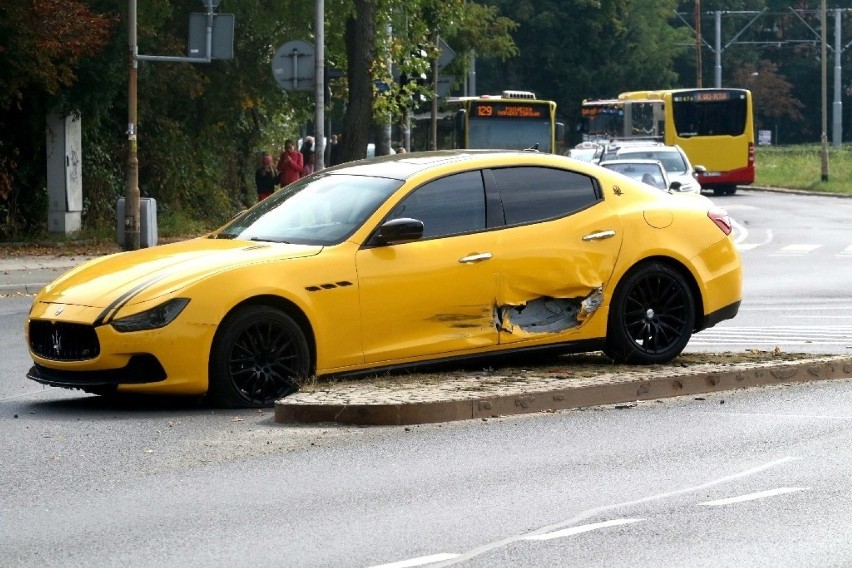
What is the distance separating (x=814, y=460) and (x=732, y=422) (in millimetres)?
1306

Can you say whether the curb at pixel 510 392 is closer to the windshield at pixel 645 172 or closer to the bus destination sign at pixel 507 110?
the windshield at pixel 645 172

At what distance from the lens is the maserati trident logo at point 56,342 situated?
10750 mm

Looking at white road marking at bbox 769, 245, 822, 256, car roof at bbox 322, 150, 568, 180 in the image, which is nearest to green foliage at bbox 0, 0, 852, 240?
white road marking at bbox 769, 245, 822, 256

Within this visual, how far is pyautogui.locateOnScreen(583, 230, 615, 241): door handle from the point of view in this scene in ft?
38.9

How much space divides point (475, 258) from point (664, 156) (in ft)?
88.0

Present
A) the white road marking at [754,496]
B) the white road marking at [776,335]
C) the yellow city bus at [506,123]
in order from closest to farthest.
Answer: the white road marking at [754,496]
the white road marking at [776,335]
the yellow city bus at [506,123]

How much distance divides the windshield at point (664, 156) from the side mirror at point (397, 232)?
2643 cm

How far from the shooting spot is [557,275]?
460 inches

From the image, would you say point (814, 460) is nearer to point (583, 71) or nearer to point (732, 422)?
point (732, 422)

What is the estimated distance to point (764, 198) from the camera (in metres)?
55.9

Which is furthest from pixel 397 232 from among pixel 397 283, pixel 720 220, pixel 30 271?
pixel 30 271

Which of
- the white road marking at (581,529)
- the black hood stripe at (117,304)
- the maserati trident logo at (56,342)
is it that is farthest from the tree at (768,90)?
the white road marking at (581,529)

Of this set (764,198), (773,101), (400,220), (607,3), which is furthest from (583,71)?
(400,220)

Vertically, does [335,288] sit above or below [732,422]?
above
